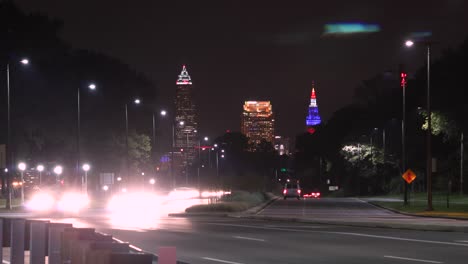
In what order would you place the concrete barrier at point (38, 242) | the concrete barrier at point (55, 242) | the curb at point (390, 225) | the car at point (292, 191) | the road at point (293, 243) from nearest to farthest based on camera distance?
the concrete barrier at point (55, 242) < the concrete barrier at point (38, 242) < the road at point (293, 243) < the curb at point (390, 225) < the car at point (292, 191)

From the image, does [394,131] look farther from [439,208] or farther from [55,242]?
[55,242]

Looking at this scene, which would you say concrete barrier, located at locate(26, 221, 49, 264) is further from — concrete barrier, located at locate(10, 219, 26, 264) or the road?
the road

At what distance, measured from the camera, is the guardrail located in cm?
795

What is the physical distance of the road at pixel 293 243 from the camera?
20.2m

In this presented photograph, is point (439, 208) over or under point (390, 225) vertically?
under

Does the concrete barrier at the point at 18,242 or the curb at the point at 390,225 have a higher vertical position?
the concrete barrier at the point at 18,242

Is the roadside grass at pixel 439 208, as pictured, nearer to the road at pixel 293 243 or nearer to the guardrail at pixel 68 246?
the road at pixel 293 243

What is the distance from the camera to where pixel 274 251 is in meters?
22.1

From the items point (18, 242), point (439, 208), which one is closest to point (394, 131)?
point (439, 208)

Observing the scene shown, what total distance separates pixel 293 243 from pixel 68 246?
14428 mm

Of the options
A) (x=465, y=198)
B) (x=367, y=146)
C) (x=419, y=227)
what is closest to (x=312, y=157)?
(x=367, y=146)

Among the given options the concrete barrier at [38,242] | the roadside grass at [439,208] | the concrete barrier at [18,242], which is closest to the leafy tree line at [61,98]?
the roadside grass at [439,208]

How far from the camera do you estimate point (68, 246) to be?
1116 centimetres

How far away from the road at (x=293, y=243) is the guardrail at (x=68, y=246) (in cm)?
567
